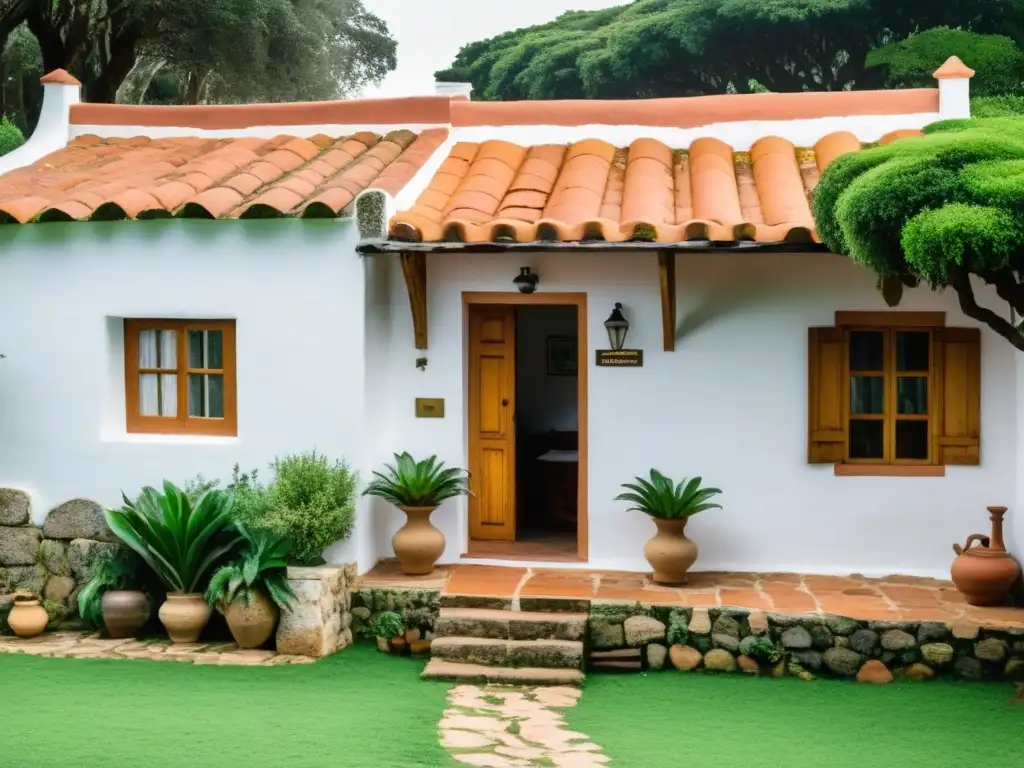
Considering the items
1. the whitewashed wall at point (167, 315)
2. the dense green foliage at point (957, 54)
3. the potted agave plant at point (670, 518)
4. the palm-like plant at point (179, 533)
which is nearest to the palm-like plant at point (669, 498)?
the potted agave plant at point (670, 518)

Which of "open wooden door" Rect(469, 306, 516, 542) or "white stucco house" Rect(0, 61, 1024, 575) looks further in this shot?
"open wooden door" Rect(469, 306, 516, 542)

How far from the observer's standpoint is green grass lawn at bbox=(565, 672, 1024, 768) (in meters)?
7.41

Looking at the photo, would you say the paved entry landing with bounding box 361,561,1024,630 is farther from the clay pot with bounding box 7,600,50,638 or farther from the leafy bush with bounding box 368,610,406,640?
the clay pot with bounding box 7,600,50,638

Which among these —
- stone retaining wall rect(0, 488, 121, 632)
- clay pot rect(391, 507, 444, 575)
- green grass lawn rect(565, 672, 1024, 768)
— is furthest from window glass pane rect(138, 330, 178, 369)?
green grass lawn rect(565, 672, 1024, 768)

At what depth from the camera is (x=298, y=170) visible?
1138 cm

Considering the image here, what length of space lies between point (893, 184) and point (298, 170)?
558 centimetres

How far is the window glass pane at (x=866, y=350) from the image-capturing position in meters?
10.5

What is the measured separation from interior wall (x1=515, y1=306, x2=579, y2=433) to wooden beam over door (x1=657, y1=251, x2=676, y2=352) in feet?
13.6

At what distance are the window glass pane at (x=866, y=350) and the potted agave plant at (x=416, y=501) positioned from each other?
135 inches

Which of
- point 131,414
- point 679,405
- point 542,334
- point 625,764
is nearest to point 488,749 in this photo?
point 625,764

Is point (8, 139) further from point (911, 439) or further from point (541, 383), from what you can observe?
point (911, 439)

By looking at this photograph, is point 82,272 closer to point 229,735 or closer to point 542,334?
point 229,735

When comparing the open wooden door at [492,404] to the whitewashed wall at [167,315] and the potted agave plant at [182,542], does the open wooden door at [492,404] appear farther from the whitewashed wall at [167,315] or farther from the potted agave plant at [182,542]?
the potted agave plant at [182,542]

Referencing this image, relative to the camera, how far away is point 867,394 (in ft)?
34.4
